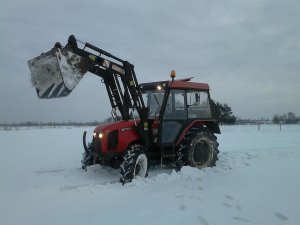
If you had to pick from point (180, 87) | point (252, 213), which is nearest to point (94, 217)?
point (252, 213)

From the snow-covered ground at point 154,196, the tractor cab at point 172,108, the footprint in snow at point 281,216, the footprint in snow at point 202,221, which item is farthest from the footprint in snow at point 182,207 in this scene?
the tractor cab at point 172,108

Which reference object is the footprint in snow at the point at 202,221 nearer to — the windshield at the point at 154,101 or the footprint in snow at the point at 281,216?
the footprint in snow at the point at 281,216

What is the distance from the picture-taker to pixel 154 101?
916 centimetres

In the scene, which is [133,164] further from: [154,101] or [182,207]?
[154,101]

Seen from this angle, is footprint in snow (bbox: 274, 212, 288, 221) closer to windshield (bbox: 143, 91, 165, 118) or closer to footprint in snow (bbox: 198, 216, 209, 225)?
footprint in snow (bbox: 198, 216, 209, 225)

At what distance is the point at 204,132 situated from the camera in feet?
31.2

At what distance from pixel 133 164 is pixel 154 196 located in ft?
4.16

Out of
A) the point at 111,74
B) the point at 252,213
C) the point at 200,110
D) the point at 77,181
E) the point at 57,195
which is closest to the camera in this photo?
the point at 252,213

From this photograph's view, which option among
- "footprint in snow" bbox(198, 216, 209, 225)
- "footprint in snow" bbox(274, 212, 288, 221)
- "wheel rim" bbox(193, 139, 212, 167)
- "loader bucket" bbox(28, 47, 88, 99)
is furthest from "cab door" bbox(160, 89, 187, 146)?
"footprint in snow" bbox(274, 212, 288, 221)

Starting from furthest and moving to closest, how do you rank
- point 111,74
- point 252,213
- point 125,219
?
1. point 111,74
2. point 252,213
3. point 125,219

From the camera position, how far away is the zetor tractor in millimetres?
7598

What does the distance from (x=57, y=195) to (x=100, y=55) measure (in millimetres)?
3383

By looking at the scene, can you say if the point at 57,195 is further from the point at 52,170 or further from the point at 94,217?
the point at 52,170

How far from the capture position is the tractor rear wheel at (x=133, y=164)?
7425mm
